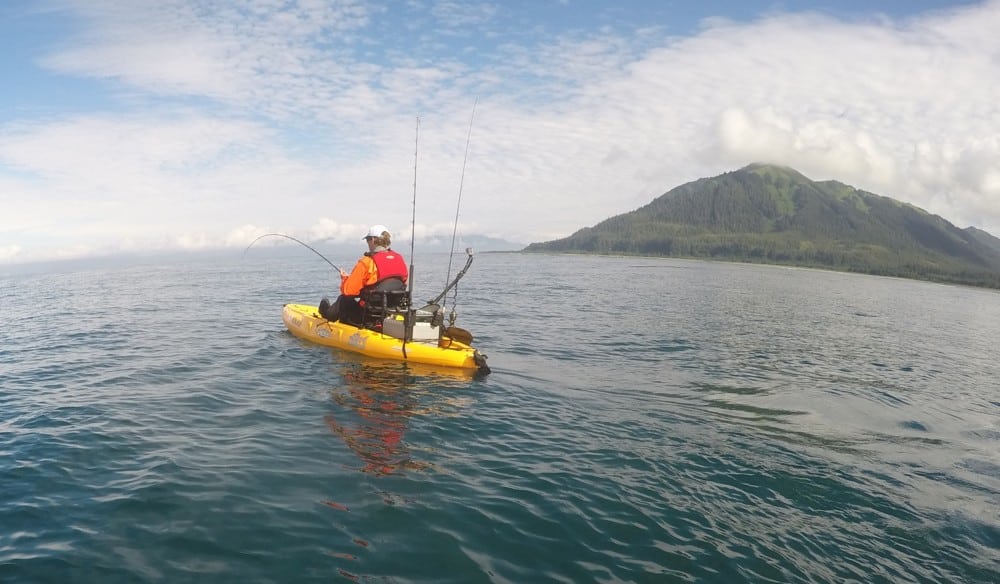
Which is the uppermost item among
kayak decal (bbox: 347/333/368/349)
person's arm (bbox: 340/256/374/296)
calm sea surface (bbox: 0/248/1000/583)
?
person's arm (bbox: 340/256/374/296)

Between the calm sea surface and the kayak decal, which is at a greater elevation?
the kayak decal

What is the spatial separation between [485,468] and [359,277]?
7742mm

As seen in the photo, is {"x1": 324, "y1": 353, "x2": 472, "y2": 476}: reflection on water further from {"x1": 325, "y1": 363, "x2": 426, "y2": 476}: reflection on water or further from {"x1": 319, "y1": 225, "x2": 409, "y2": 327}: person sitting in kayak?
{"x1": 319, "y1": 225, "x2": 409, "y2": 327}: person sitting in kayak

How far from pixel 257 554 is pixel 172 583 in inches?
31.5

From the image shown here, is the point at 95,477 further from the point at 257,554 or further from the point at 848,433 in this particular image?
the point at 848,433

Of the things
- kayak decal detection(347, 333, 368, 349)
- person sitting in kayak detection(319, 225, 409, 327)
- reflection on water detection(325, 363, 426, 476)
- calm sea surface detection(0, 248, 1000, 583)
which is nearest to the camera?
calm sea surface detection(0, 248, 1000, 583)

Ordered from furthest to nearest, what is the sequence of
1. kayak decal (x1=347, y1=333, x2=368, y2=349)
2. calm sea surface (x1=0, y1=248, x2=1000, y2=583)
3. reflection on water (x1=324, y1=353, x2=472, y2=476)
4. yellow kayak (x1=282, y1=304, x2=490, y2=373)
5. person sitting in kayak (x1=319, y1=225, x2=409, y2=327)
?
1. kayak decal (x1=347, y1=333, x2=368, y2=349)
2. person sitting in kayak (x1=319, y1=225, x2=409, y2=327)
3. yellow kayak (x1=282, y1=304, x2=490, y2=373)
4. reflection on water (x1=324, y1=353, x2=472, y2=476)
5. calm sea surface (x1=0, y1=248, x2=1000, y2=583)

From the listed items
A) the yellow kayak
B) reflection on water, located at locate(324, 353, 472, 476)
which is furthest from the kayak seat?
reflection on water, located at locate(324, 353, 472, 476)

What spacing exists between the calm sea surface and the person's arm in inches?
77.0

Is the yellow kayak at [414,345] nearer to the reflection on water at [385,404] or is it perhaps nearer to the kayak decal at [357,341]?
the kayak decal at [357,341]

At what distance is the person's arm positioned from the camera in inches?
563

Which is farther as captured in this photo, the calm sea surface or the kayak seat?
the kayak seat

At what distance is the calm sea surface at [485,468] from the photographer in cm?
590

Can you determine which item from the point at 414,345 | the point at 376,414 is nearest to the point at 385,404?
the point at 376,414
